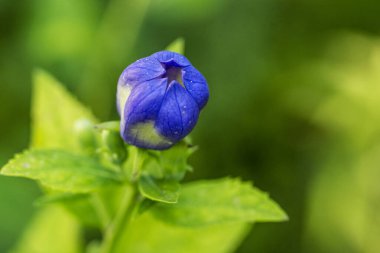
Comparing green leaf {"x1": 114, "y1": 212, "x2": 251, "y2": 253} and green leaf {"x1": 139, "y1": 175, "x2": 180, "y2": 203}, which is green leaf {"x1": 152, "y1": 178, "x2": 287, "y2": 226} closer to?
green leaf {"x1": 139, "y1": 175, "x2": 180, "y2": 203}

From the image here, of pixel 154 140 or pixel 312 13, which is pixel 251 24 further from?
pixel 154 140

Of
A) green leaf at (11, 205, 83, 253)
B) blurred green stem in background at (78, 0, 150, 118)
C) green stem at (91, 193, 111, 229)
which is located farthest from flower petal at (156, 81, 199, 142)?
blurred green stem in background at (78, 0, 150, 118)

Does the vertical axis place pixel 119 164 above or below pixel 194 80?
below

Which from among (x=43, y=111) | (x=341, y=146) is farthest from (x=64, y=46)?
(x=341, y=146)

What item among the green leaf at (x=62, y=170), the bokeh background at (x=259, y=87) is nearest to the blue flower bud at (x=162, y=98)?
the green leaf at (x=62, y=170)

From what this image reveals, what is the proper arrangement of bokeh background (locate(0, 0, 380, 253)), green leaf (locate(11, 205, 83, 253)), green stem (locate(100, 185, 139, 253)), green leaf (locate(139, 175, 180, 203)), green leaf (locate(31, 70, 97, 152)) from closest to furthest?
green leaf (locate(139, 175, 180, 203)) < green stem (locate(100, 185, 139, 253)) < green leaf (locate(31, 70, 97, 152)) < green leaf (locate(11, 205, 83, 253)) < bokeh background (locate(0, 0, 380, 253))
